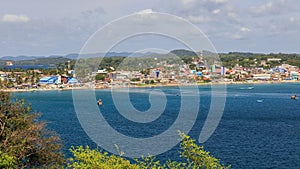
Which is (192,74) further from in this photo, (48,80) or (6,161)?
(6,161)

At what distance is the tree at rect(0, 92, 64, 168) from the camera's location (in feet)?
20.3

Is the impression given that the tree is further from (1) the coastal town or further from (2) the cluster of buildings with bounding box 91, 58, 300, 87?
(1) the coastal town

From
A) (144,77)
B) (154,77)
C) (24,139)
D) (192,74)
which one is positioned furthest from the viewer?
(154,77)

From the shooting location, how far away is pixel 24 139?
6.20 metres

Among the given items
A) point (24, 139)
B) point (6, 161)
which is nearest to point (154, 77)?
point (24, 139)

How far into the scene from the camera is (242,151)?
14016 millimetres

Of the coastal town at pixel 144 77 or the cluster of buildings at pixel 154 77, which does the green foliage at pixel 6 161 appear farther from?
the cluster of buildings at pixel 154 77

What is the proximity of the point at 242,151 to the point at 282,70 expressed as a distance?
187 feet

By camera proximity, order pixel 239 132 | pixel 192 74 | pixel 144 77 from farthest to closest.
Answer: pixel 144 77 < pixel 192 74 < pixel 239 132

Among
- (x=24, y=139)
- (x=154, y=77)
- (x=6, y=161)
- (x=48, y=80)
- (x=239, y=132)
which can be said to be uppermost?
(x=24, y=139)

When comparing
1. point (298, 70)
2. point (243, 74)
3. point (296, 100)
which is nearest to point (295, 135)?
point (296, 100)

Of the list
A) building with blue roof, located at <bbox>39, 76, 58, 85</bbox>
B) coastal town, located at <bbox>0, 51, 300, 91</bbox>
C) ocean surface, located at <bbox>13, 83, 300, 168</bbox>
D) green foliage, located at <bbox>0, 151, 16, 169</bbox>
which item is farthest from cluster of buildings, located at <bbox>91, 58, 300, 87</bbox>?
green foliage, located at <bbox>0, 151, 16, 169</bbox>

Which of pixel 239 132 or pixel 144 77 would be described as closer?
pixel 239 132

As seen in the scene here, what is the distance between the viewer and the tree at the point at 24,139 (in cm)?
619
